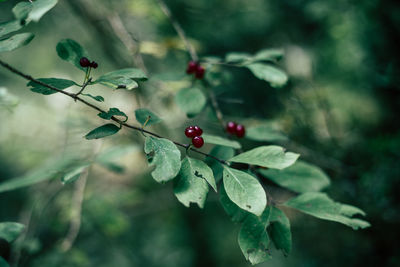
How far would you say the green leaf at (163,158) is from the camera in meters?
0.78

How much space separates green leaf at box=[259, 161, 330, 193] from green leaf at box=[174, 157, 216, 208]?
40 cm

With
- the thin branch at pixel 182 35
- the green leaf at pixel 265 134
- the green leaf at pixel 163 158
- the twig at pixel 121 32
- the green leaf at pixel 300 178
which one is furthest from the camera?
the twig at pixel 121 32

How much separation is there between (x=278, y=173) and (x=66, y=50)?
969 mm

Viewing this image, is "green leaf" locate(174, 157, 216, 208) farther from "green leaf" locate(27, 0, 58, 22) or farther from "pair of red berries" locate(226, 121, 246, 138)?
"green leaf" locate(27, 0, 58, 22)

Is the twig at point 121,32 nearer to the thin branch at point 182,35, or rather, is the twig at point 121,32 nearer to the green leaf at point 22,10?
the thin branch at point 182,35

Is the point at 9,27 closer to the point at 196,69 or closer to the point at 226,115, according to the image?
the point at 196,69

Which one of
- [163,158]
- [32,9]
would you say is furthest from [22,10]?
[163,158]

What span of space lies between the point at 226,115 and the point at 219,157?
2069 mm

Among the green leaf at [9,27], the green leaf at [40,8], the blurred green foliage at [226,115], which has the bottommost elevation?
the blurred green foliage at [226,115]

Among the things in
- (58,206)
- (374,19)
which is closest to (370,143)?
(374,19)

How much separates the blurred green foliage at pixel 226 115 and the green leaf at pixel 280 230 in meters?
0.61

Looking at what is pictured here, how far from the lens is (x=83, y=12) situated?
7.23 ft

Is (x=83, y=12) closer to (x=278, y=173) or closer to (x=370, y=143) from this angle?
(x=278, y=173)

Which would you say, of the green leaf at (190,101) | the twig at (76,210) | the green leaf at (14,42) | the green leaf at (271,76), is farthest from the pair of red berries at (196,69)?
the twig at (76,210)
